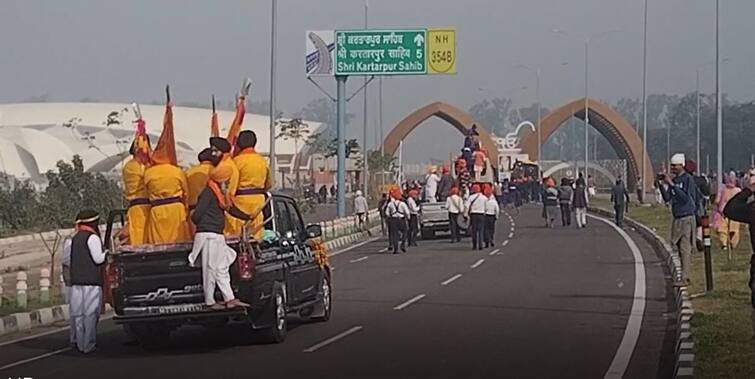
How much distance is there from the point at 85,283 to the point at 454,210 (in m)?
23.1

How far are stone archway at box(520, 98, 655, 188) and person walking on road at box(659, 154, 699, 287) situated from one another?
72729 mm

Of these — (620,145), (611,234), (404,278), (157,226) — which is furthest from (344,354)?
(620,145)

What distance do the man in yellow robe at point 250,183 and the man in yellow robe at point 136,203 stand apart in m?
1.15

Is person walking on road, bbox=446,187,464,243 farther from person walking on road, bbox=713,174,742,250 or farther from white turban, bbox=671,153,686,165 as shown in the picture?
white turban, bbox=671,153,686,165

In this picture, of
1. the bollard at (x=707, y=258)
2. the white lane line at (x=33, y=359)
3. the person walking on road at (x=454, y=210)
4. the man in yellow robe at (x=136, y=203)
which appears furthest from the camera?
the person walking on road at (x=454, y=210)

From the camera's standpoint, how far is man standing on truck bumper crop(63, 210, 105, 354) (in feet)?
50.6

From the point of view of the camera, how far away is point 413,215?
119ft

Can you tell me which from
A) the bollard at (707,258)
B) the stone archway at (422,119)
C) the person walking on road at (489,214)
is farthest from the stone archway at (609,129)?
the bollard at (707,258)

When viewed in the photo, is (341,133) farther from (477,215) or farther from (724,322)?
(724,322)

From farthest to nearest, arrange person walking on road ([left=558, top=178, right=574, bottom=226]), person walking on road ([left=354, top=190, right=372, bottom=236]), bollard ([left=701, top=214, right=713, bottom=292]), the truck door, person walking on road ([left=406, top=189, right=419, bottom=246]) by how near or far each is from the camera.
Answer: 1. person walking on road ([left=558, top=178, right=574, bottom=226])
2. person walking on road ([left=354, top=190, right=372, bottom=236])
3. person walking on road ([left=406, top=189, right=419, bottom=246])
4. bollard ([left=701, top=214, right=713, bottom=292])
5. the truck door

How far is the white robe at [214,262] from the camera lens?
14438 mm

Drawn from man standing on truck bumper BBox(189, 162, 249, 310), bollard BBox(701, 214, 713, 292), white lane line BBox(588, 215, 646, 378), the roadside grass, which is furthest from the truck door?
bollard BBox(701, 214, 713, 292)

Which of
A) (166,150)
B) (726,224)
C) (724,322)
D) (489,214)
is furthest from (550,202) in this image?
(166,150)

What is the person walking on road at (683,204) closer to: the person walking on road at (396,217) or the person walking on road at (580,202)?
the person walking on road at (396,217)
